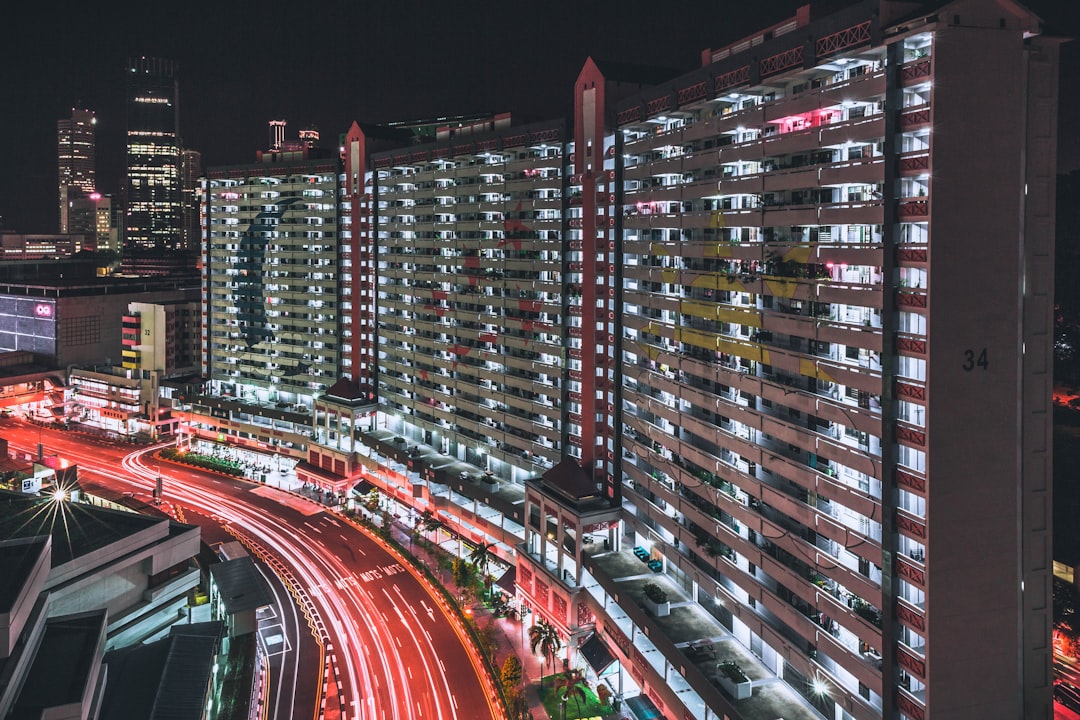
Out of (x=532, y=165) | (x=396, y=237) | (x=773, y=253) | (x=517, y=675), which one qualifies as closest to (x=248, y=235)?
(x=396, y=237)

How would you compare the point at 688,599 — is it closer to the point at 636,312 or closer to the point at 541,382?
the point at 636,312

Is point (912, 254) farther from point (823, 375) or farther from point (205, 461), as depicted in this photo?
point (205, 461)

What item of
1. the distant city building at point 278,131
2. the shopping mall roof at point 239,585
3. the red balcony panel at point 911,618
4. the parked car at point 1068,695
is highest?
the distant city building at point 278,131

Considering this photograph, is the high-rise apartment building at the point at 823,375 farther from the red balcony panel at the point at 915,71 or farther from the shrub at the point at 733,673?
the shrub at the point at 733,673

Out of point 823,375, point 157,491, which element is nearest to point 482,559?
point 823,375

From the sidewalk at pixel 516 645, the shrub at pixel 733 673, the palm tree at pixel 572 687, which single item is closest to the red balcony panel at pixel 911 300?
the shrub at pixel 733 673

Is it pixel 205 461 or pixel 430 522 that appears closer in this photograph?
pixel 430 522
